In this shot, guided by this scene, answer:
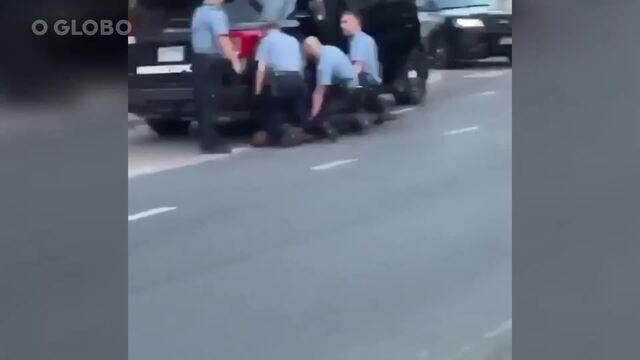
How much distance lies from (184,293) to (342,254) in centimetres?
60

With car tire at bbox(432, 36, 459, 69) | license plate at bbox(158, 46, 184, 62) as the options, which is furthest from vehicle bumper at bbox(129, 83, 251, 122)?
car tire at bbox(432, 36, 459, 69)

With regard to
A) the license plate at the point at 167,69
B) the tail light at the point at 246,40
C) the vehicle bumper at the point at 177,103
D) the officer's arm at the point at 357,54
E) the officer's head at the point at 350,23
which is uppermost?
the officer's head at the point at 350,23

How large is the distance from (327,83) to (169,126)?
1.94ft

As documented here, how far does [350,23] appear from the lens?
4.26 m

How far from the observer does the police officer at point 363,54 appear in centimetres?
426

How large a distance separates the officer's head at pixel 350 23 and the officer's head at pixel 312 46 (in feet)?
0.34

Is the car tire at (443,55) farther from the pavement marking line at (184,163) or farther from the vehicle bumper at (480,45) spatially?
the pavement marking line at (184,163)

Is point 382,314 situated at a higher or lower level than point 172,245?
lower

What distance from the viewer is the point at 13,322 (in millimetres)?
4410

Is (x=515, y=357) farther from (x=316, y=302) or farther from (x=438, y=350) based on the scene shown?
(x=316, y=302)

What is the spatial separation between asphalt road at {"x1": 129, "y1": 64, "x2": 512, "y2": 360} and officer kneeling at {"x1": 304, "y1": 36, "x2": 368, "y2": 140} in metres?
0.08

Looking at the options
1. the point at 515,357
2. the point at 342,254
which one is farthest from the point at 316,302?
the point at 515,357

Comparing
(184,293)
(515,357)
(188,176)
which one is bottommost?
(515,357)

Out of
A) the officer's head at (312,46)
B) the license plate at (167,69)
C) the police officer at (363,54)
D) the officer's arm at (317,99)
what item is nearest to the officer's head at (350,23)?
the police officer at (363,54)
